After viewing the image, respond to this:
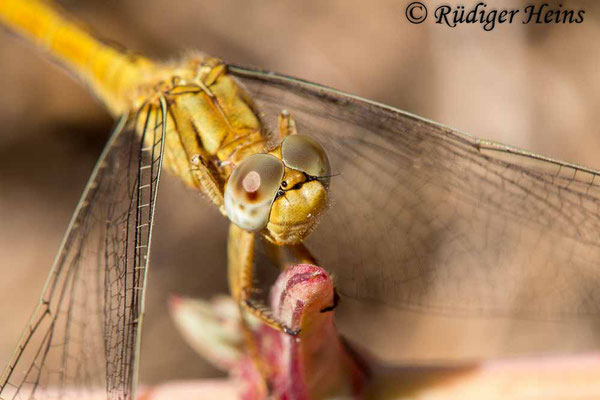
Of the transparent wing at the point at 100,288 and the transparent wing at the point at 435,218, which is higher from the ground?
the transparent wing at the point at 435,218

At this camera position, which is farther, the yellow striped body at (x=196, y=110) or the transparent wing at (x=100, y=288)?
the yellow striped body at (x=196, y=110)

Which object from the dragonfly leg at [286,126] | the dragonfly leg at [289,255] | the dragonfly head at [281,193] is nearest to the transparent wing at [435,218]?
the dragonfly leg at [286,126]

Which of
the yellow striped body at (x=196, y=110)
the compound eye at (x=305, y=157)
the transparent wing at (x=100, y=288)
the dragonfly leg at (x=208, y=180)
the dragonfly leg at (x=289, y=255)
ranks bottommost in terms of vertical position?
the transparent wing at (x=100, y=288)

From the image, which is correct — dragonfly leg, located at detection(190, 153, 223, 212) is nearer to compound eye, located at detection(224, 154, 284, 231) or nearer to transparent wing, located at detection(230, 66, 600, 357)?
compound eye, located at detection(224, 154, 284, 231)

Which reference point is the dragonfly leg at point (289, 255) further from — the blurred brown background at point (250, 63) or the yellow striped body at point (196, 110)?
the blurred brown background at point (250, 63)

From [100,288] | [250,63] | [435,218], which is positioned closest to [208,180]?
[100,288]

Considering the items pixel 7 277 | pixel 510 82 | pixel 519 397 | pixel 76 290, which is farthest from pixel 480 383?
pixel 7 277

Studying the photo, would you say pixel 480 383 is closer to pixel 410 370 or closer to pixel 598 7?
pixel 410 370
